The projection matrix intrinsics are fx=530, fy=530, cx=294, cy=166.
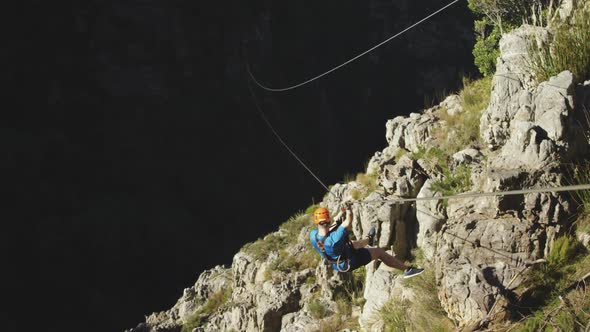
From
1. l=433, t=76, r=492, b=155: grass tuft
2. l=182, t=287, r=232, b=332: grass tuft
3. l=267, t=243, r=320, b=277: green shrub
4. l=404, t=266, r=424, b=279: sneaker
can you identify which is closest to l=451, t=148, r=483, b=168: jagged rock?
l=433, t=76, r=492, b=155: grass tuft

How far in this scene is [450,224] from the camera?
7.08 meters

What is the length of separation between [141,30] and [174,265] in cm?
1728

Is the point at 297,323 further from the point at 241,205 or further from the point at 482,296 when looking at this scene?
the point at 241,205

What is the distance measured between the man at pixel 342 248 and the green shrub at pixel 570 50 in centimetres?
345

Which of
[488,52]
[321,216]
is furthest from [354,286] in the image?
[488,52]

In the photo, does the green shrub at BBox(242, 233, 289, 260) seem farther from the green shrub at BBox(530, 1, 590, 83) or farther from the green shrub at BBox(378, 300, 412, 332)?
the green shrub at BBox(530, 1, 590, 83)

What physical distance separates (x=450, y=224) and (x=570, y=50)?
295cm

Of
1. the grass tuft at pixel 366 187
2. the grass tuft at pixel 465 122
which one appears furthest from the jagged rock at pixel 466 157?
the grass tuft at pixel 366 187

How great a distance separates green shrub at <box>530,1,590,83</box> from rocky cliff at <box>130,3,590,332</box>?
306mm

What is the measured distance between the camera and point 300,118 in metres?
46.8

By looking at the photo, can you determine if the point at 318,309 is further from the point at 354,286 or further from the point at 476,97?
the point at 476,97

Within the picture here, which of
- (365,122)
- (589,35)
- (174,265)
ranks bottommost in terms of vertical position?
(174,265)

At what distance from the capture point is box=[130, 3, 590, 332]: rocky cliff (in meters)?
6.17

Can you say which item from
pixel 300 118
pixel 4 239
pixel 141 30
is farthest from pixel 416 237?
pixel 300 118
